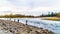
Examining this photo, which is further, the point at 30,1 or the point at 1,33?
the point at 30,1

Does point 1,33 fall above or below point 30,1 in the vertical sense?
below

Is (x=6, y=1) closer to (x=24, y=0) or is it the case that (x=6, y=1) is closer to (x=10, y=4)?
(x=10, y=4)

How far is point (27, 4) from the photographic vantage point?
6934mm

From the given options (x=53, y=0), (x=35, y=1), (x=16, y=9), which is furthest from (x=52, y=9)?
(x=16, y=9)

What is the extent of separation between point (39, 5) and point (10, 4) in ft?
3.89

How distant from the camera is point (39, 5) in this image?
6992 millimetres

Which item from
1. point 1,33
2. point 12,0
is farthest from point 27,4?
point 1,33

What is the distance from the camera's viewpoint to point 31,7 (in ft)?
23.1

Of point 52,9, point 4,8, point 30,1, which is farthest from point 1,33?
point 52,9

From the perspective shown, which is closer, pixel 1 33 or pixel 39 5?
pixel 1 33

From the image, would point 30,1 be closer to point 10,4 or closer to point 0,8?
point 10,4

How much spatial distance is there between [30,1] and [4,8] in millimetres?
1118

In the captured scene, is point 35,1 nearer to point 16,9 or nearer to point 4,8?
point 16,9

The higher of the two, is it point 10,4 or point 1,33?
point 10,4
